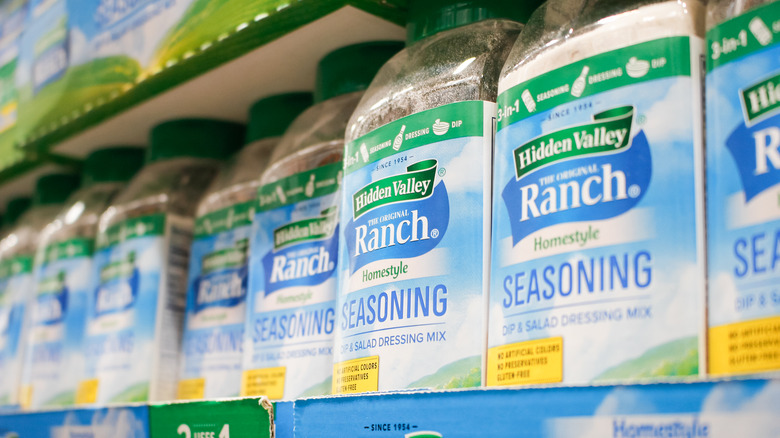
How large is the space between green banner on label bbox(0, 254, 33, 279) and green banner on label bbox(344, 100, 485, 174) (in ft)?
3.10

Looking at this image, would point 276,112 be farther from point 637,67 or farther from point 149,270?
point 637,67

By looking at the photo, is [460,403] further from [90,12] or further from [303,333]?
[90,12]

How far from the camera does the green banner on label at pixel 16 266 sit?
1.55 metres

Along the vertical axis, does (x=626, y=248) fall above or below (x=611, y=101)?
below

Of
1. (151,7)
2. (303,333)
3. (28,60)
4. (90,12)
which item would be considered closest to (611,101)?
(303,333)

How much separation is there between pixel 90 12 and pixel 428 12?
717 mm

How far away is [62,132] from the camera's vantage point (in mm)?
1403

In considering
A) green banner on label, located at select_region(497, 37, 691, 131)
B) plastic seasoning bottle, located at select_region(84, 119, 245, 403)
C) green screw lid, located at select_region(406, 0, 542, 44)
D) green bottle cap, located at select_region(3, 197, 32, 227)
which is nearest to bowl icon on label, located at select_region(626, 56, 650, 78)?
green banner on label, located at select_region(497, 37, 691, 131)

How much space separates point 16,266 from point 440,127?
1.12 m

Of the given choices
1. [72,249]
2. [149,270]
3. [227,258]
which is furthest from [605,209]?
[72,249]

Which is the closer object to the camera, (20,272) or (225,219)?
(225,219)

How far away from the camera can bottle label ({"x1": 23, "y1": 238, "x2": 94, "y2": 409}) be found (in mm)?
1332

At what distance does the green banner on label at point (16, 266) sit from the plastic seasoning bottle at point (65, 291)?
0.08 meters

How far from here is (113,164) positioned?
58.4 inches
